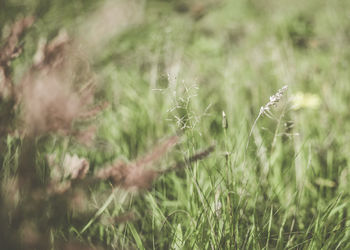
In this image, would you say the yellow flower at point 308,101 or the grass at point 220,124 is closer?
the grass at point 220,124

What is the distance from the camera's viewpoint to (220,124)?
1330 mm

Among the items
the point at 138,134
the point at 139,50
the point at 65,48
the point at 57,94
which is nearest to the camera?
the point at 57,94

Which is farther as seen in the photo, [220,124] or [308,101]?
[308,101]

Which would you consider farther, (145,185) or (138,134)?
(138,134)

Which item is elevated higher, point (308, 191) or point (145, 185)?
point (145, 185)

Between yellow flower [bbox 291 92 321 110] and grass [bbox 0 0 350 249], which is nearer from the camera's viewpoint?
grass [bbox 0 0 350 249]

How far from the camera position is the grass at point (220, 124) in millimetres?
716

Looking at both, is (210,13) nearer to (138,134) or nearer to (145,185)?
(138,134)

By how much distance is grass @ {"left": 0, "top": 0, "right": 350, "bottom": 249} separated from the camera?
28.2 inches

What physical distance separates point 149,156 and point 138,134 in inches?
29.7

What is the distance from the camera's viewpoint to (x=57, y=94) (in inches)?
18.3

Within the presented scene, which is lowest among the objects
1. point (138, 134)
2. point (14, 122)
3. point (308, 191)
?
point (308, 191)

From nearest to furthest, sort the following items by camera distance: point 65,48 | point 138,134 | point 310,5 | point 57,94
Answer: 1. point 57,94
2. point 65,48
3. point 138,134
4. point 310,5

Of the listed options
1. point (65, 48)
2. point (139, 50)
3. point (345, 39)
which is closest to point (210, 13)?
point (139, 50)
